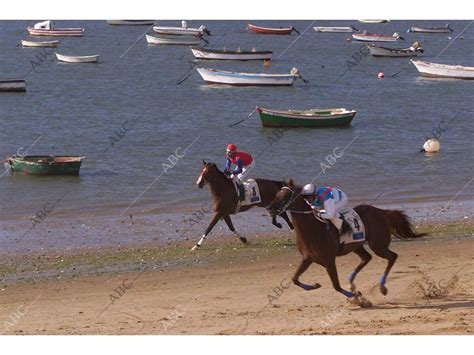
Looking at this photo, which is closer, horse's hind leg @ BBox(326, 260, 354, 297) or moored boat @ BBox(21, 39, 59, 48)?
horse's hind leg @ BBox(326, 260, 354, 297)

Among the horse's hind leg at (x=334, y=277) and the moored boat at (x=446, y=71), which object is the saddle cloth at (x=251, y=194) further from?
the moored boat at (x=446, y=71)

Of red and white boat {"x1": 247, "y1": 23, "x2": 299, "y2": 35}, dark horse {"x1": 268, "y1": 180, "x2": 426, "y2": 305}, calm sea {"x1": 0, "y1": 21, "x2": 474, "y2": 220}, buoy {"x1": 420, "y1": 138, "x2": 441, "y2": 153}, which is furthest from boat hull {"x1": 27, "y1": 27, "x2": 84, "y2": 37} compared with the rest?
dark horse {"x1": 268, "y1": 180, "x2": 426, "y2": 305}

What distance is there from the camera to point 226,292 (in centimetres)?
1839

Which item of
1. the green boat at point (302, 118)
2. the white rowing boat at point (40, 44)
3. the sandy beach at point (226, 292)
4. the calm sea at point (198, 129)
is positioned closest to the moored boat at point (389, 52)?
the calm sea at point (198, 129)

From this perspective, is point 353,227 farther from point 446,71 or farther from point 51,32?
point 51,32

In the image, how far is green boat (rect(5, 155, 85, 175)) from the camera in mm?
33094

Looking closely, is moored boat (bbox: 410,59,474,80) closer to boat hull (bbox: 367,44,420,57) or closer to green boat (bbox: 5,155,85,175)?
boat hull (bbox: 367,44,420,57)

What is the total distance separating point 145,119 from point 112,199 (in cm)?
2125

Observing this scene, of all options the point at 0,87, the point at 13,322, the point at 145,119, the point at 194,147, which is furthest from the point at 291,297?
the point at 0,87

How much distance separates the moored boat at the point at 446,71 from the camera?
230 feet

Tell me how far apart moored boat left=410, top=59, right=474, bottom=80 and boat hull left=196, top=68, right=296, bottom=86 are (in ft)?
42.0

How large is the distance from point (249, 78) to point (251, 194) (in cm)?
4091

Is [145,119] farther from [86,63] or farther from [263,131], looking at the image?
[86,63]

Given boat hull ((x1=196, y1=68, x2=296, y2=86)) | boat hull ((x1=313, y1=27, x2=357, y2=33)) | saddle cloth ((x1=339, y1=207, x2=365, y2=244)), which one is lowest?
boat hull ((x1=313, y1=27, x2=357, y2=33))
